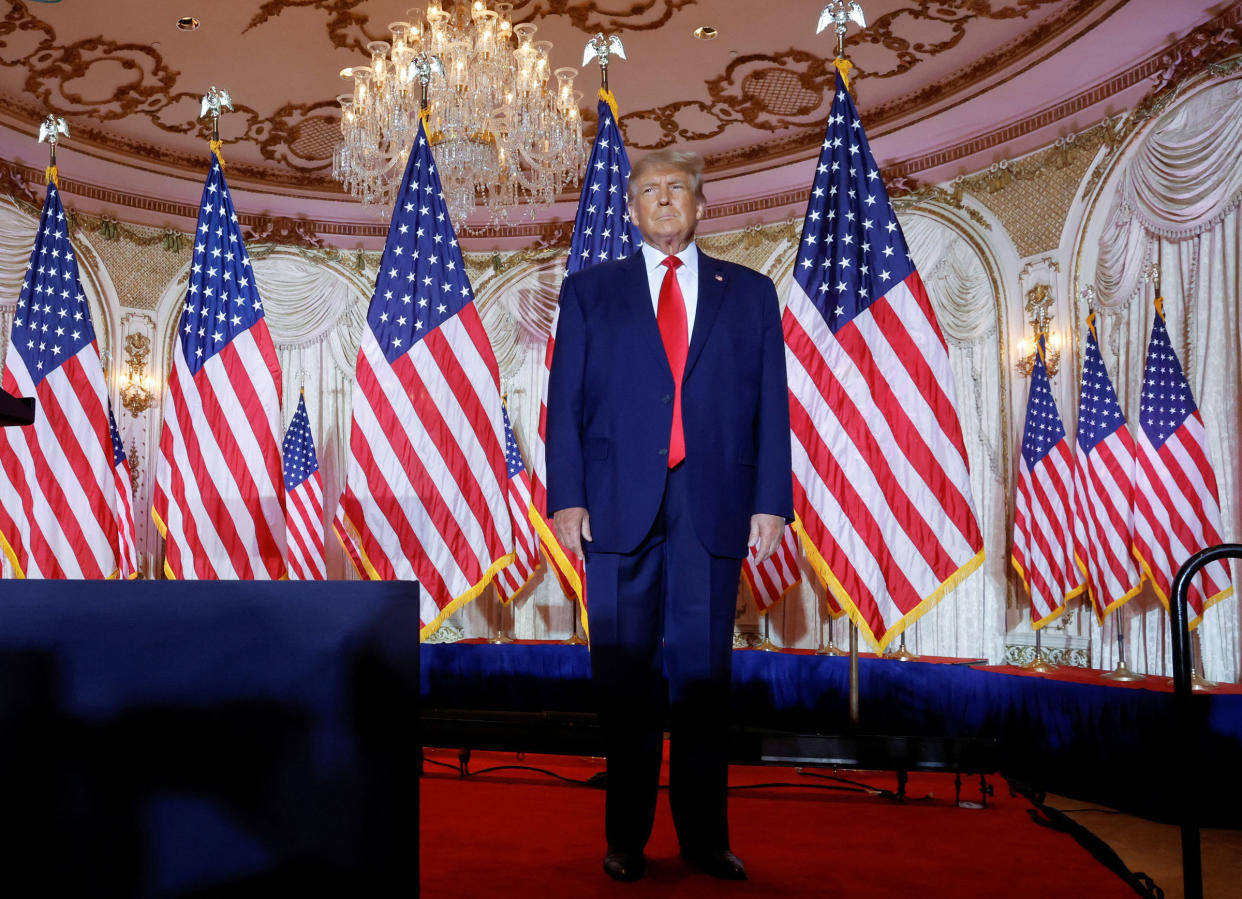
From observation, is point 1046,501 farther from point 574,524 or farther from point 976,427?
point 574,524

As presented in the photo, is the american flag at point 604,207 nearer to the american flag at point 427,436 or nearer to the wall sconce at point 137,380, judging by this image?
the american flag at point 427,436

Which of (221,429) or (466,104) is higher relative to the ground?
(466,104)

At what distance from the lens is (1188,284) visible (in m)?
6.30

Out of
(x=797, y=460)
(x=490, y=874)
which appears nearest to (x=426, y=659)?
(x=797, y=460)

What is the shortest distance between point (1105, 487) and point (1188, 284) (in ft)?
4.90

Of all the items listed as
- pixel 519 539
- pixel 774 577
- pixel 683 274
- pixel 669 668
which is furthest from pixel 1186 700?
pixel 519 539

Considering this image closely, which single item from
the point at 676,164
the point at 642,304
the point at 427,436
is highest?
the point at 676,164

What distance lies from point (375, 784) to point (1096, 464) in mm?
5739

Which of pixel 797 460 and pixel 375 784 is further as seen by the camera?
pixel 797 460

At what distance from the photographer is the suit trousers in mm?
2279

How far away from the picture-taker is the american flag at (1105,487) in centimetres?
584

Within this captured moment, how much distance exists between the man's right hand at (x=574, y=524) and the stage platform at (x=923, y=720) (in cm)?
119

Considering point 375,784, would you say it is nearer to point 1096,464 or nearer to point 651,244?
point 651,244

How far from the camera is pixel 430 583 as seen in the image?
14.8 ft
